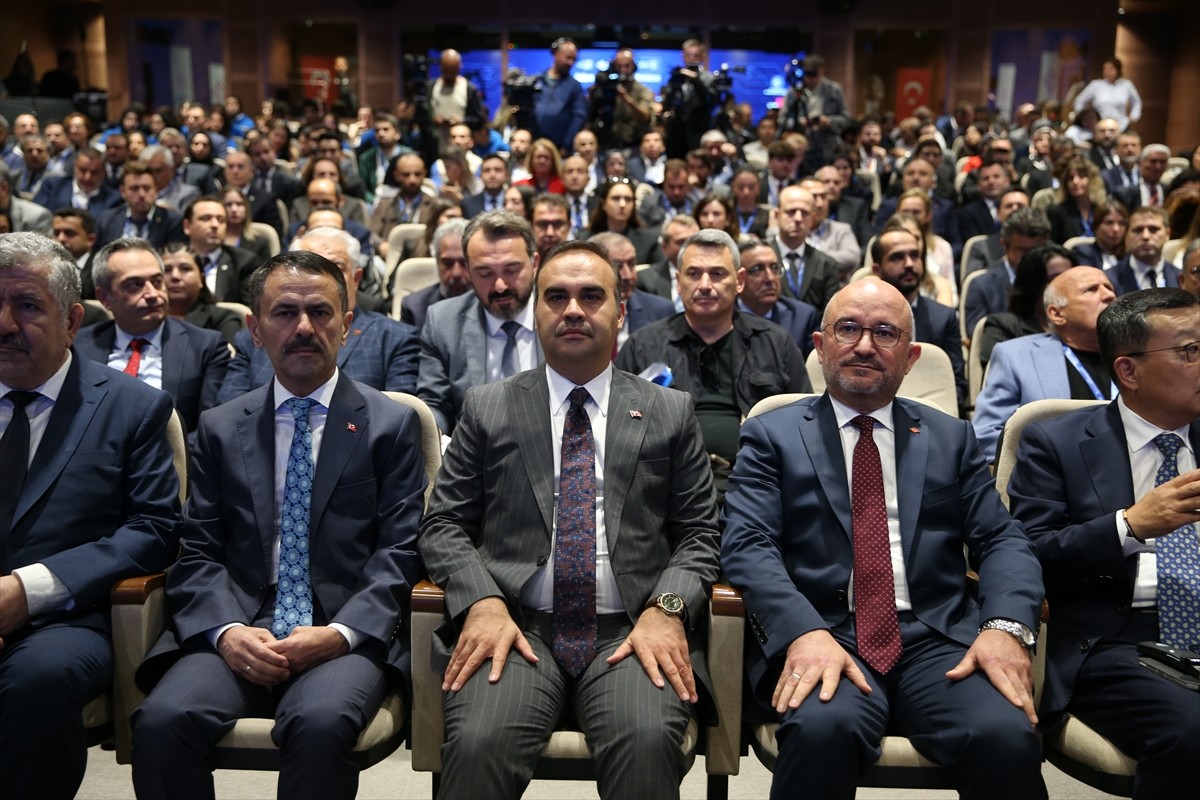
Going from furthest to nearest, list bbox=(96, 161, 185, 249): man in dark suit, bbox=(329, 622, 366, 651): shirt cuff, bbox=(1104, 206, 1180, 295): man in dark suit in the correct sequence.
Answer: bbox=(96, 161, 185, 249): man in dark suit → bbox=(1104, 206, 1180, 295): man in dark suit → bbox=(329, 622, 366, 651): shirt cuff

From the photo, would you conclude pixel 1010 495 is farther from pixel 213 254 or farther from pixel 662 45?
pixel 662 45

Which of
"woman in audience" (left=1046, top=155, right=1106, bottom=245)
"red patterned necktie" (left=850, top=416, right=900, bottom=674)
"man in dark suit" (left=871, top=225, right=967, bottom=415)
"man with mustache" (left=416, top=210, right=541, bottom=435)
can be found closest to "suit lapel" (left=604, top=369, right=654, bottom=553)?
"red patterned necktie" (left=850, top=416, right=900, bottom=674)

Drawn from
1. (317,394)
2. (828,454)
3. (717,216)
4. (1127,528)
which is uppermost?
(717,216)

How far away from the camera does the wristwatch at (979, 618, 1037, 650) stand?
6.86 feet

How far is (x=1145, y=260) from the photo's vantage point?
5.32m

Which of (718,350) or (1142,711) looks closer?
(1142,711)

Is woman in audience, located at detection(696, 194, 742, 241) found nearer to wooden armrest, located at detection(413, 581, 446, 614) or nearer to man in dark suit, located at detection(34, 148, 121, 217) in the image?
wooden armrest, located at detection(413, 581, 446, 614)

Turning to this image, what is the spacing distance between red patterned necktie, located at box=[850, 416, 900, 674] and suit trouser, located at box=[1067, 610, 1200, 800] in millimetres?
409

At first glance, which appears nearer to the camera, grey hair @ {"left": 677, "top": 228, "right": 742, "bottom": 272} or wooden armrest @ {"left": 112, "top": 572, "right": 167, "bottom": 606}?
wooden armrest @ {"left": 112, "top": 572, "right": 167, "bottom": 606}

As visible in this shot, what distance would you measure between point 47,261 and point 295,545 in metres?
0.84

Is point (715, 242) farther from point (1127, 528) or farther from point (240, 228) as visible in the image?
point (240, 228)

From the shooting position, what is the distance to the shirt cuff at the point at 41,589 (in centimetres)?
218

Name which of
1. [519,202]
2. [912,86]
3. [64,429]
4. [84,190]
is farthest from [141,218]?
[912,86]

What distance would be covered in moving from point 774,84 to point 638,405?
13.5 m
